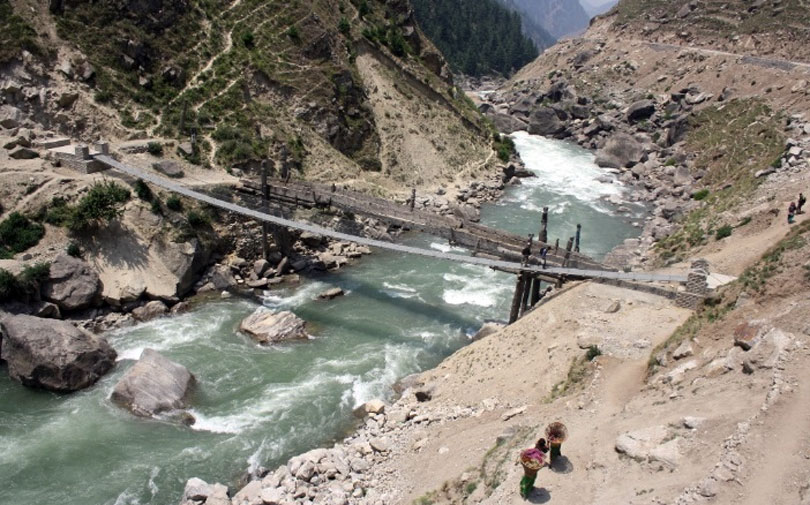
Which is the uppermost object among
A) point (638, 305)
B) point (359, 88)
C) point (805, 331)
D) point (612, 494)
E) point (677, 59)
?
point (677, 59)

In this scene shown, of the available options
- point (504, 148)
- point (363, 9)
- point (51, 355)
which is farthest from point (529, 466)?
point (363, 9)

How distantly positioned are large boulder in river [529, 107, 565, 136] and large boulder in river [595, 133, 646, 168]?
14.1 m

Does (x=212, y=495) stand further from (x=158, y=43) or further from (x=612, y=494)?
(x=158, y=43)

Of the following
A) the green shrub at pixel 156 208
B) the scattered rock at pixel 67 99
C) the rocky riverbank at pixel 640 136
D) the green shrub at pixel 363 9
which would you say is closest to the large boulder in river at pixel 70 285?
the green shrub at pixel 156 208

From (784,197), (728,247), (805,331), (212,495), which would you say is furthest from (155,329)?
(784,197)

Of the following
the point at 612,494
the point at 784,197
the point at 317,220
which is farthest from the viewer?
the point at 317,220

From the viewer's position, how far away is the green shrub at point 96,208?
2958cm

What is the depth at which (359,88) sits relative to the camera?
4984cm

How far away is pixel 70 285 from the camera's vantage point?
90.9 feet

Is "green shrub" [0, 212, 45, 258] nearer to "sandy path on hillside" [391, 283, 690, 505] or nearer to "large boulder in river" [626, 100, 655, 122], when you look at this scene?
"sandy path on hillside" [391, 283, 690, 505]

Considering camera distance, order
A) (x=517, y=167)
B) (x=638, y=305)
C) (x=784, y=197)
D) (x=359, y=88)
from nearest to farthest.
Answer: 1. (x=638, y=305)
2. (x=784, y=197)
3. (x=359, y=88)
4. (x=517, y=167)

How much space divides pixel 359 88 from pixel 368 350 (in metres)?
28.8

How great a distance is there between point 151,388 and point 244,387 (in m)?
3.40

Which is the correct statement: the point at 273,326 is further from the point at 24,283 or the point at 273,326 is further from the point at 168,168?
the point at 168,168
